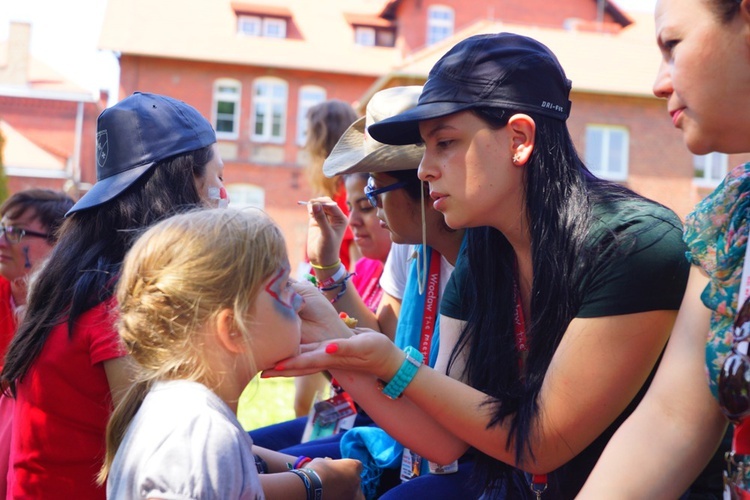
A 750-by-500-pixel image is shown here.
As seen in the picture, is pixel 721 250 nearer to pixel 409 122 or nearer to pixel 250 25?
pixel 409 122

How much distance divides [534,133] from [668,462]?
990 mm

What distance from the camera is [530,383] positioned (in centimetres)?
238

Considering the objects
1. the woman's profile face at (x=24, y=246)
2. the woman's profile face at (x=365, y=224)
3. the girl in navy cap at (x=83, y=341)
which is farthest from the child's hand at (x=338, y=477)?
the woman's profile face at (x=24, y=246)

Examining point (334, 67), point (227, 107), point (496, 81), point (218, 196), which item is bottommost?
point (218, 196)

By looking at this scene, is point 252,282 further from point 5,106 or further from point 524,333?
point 5,106

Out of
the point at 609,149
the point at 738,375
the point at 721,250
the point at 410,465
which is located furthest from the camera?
the point at 609,149

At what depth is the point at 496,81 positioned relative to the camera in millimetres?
2400

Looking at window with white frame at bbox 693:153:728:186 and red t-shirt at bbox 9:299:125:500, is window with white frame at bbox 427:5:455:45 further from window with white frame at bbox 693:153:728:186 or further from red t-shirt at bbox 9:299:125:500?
red t-shirt at bbox 9:299:125:500

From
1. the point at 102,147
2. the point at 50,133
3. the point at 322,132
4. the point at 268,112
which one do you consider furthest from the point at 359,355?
the point at 50,133

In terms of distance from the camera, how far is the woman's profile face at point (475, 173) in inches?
95.3

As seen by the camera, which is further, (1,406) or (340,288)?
(340,288)

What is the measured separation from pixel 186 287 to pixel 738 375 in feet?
3.86

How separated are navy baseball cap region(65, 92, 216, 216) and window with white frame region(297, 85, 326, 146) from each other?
2846cm


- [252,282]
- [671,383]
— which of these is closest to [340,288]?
[252,282]
